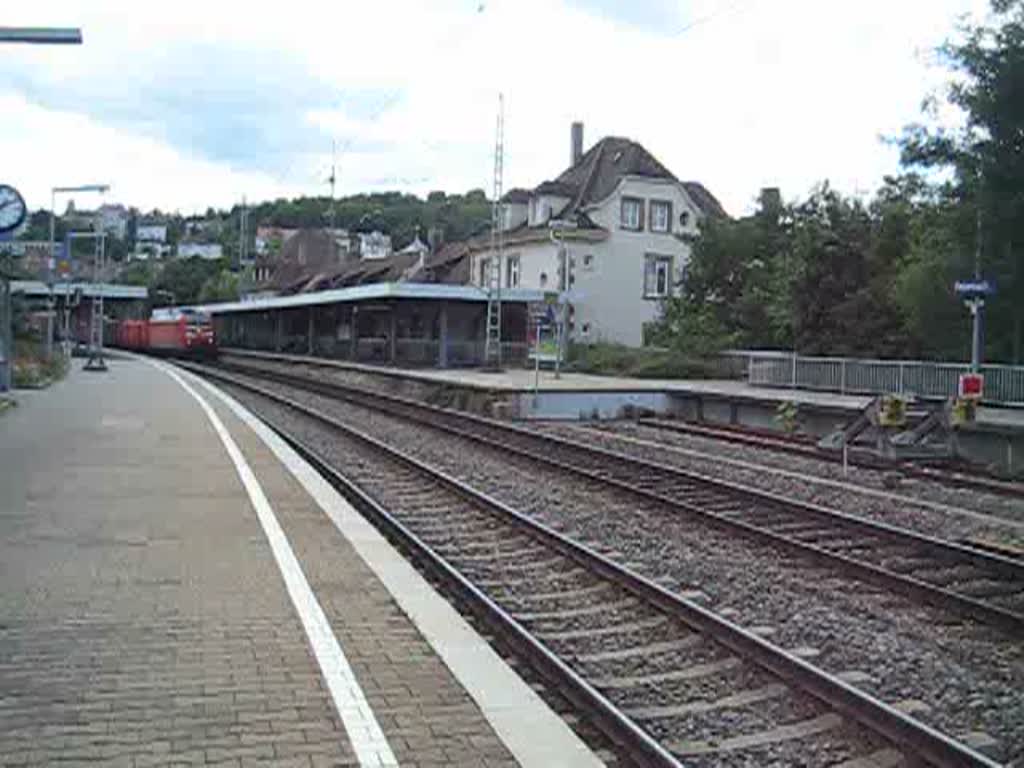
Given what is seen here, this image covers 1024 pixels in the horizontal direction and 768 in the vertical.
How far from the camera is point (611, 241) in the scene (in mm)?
56969

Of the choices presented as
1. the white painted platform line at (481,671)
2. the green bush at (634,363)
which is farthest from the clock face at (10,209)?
the green bush at (634,363)

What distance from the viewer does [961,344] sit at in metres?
29.1

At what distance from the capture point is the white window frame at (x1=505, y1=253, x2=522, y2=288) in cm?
6009

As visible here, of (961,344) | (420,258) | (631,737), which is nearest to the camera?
(631,737)

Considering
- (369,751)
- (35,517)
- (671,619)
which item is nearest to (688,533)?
(671,619)

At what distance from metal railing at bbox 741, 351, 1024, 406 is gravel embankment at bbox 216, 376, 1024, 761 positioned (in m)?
13.5

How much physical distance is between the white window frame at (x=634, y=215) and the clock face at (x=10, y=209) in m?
41.8

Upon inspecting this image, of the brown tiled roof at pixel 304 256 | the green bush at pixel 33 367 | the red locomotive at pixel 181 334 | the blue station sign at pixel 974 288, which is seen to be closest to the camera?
the blue station sign at pixel 974 288

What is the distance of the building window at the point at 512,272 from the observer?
60191 mm

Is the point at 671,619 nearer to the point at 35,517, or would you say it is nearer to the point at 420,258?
the point at 35,517

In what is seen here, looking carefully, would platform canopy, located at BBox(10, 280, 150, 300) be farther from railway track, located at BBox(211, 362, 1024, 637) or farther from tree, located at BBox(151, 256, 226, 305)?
tree, located at BBox(151, 256, 226, 305)

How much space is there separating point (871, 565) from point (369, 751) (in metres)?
6.10

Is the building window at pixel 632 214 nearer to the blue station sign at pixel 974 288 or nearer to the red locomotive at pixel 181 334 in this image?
the red locomotive at pixel 181 334

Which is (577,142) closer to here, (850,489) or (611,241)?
(611,241)
